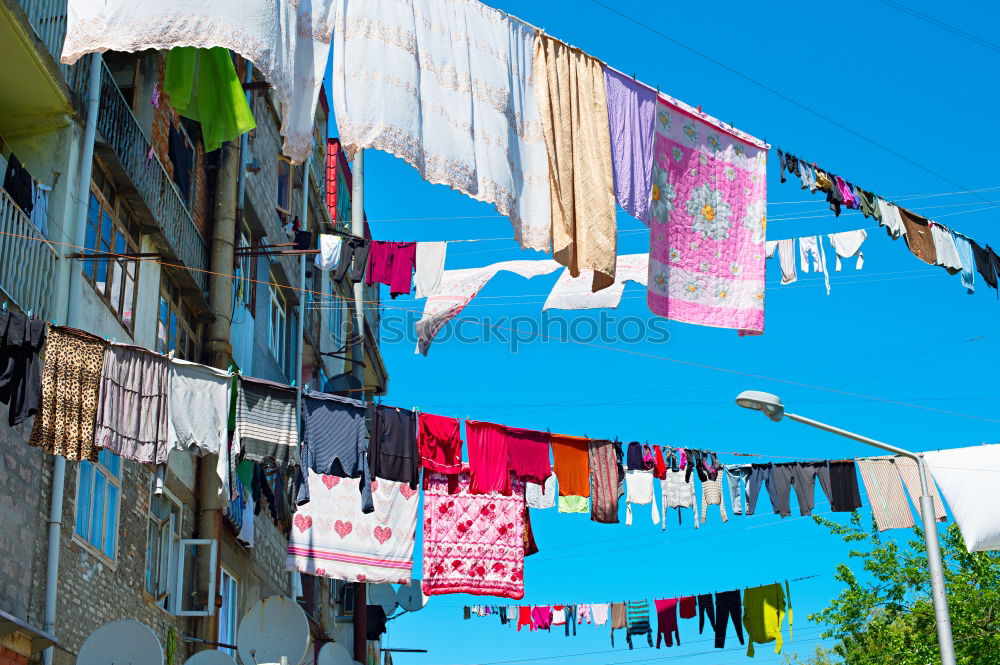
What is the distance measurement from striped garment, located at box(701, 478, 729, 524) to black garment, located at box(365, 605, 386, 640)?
1299cm

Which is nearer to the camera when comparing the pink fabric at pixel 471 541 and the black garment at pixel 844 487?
the pink fabric at pixel 471 541

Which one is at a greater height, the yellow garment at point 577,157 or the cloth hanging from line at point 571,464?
the yellow garment at point 577,157

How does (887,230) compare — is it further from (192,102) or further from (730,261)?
(192,102)

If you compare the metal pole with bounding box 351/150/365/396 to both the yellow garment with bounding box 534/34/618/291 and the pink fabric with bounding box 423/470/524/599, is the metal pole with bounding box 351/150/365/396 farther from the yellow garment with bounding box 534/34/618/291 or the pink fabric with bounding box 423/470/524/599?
the yellow garment with bounding box 534/34/618/291

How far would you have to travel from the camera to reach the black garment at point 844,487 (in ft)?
61.9

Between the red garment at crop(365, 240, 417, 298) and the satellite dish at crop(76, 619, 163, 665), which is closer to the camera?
the satellite dish at crop(76, 619, 163, 665)

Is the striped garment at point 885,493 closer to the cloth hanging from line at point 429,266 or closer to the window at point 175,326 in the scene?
the cloth hanging from line at point 429,266

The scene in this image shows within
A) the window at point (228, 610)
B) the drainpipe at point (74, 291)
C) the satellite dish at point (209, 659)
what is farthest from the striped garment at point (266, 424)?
the window at point (228, 610)

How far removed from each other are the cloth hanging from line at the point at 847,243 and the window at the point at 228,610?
983 cm

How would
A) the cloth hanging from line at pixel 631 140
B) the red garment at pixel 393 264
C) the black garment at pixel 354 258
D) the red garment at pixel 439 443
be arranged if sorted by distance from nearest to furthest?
the cloth hanging from line at pixel 631 140
the red garment at pixel 439 443
the red garment at pixel 393 264
the black garment at pixel 354 258

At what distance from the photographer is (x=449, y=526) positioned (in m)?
17.4

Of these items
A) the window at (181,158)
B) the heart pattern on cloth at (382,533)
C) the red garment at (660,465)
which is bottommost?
the heart pattern on cloth at (382,533)

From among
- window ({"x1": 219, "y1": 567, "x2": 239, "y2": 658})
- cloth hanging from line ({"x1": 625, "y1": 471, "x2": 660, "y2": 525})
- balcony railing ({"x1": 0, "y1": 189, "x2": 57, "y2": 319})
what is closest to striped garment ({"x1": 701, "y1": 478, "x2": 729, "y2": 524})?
cloth hanging from line ({"x1": 625, "y1": 471, "x2": 660, "y2": 525})

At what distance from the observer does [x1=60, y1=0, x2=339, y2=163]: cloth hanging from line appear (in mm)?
9109
